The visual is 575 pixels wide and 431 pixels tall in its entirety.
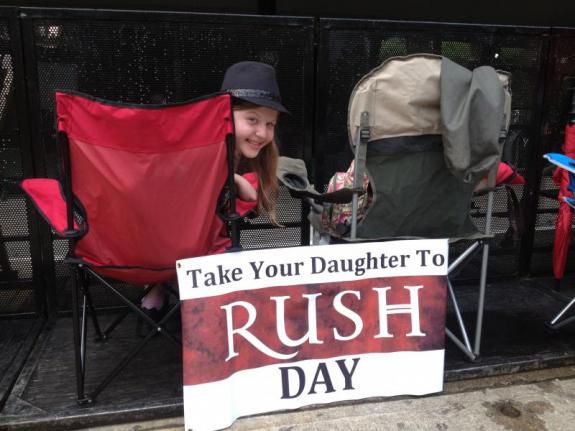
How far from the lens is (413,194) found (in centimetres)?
242

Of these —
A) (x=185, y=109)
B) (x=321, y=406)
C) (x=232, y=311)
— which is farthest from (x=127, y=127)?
(x=321, y=406)

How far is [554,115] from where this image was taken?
11.4 feet

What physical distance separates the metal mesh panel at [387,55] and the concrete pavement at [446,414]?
1389 millimetres

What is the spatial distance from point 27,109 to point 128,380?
5.20 ft

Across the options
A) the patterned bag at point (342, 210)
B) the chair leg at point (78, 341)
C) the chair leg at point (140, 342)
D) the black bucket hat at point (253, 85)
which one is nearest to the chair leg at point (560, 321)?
the patterned bag at point (342, 210)

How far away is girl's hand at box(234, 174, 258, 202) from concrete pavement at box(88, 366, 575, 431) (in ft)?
3.19

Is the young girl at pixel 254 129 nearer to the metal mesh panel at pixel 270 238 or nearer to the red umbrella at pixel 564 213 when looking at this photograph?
the metal mesh panel at pixel 270 238

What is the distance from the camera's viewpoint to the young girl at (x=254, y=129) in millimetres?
2227

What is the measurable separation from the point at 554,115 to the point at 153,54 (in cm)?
266

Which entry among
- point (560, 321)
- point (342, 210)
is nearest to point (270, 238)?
point (342, 210)

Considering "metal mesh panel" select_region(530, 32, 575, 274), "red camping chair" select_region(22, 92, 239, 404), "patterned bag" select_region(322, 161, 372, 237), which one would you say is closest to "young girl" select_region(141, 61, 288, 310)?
"red camping chair" select_region(22, 92, 239, 404)

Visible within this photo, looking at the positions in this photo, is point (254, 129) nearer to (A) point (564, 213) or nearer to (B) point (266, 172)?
(B) point (266, 172)

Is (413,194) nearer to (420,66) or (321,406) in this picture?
(420,66)

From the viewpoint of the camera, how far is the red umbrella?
3.09 metres
